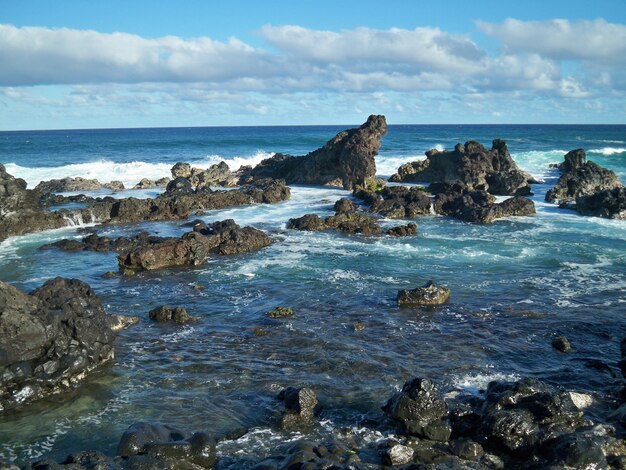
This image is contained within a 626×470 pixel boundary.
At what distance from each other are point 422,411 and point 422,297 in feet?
25.2

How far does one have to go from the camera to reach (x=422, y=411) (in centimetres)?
1051

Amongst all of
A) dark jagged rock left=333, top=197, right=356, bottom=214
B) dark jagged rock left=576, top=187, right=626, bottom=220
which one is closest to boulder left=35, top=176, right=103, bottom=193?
dark jagged rock left=333, top=197, right=356, bottom=214

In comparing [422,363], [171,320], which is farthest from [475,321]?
[171,320]

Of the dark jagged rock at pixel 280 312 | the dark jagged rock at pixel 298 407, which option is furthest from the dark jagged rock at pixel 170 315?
the dark jagged rock at pixel 298 407

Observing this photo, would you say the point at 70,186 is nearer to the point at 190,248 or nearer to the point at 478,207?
the point at 190,248

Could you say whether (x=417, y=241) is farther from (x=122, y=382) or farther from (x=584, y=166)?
(x=584, y=166)

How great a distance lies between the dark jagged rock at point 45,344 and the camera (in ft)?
→ 39.5

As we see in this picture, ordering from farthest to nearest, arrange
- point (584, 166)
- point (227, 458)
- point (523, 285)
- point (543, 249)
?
point (584, 166) → point (543, 249) → point (523, 285) → point (227, 458)

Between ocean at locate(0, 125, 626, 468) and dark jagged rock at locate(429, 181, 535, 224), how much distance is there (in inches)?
55.9

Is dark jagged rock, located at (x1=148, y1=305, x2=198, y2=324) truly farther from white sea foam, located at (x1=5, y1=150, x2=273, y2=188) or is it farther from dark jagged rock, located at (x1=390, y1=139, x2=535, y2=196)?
white sea foam, located at (x1=5, y1=150, x2=273, y2=188)

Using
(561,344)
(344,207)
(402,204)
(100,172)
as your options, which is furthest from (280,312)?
(100,172)

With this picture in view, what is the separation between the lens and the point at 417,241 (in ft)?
88.5

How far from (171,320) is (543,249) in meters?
16.5

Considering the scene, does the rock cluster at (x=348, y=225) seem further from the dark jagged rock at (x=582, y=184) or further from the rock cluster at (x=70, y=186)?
the rock cluster at (x=70, y=186)
